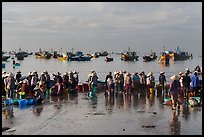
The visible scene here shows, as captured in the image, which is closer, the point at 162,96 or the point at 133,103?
the point at 133,103

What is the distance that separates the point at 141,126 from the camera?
464 inches

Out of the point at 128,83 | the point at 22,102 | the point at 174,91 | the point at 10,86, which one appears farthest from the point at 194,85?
the point at 10,86

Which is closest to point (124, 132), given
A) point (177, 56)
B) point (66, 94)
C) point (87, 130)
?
point (87, 130)

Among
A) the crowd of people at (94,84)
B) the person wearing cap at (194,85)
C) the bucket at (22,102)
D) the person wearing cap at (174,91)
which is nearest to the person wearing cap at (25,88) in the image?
the crowd of people at (94,84)

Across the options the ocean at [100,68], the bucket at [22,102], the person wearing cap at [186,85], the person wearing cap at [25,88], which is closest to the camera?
the bucket at [22,102]

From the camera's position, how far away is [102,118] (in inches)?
523

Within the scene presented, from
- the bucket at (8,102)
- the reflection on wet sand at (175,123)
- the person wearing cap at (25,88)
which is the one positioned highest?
the person wearing cap at (25,88)

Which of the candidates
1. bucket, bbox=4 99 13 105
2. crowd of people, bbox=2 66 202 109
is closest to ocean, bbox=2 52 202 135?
bucket, bbox=4 99 13 105

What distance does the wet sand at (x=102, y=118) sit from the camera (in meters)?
11.2

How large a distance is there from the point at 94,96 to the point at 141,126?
7895mm

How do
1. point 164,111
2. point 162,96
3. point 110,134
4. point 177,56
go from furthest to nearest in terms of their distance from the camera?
point 177,56, point 162,96, point 164,111, point 110,134

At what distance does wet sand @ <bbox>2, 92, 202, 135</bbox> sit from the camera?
11220mm

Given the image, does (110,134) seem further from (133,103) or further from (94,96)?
(94,96)

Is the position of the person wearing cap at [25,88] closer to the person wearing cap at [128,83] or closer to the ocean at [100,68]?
the person wearing cap at [128,83]
